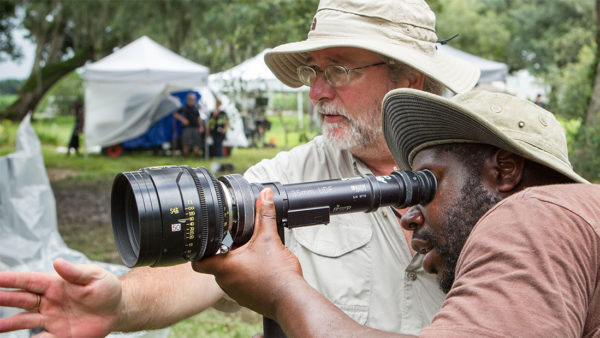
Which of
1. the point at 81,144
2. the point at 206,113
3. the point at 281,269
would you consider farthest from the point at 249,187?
the point at 81,144

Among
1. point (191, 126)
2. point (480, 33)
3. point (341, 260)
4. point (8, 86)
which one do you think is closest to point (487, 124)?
point (341, 260)

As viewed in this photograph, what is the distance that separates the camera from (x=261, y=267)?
1.39m

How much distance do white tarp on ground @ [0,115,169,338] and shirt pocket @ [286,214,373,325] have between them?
2.54 metres

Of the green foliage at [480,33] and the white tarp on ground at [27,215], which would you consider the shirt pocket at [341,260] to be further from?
the green foliage at [480,33]

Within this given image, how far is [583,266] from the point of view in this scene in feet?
3.33

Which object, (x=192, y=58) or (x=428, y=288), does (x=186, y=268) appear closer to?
(x=428, y=288)

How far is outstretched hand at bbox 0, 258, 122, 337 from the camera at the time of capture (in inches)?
60.6

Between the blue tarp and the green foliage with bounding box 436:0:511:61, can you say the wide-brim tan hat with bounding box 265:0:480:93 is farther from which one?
the green foliage with bounding box 436:0:511:61

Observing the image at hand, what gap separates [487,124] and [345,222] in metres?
0.77

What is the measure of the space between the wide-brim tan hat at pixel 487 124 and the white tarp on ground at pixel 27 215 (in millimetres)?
3094

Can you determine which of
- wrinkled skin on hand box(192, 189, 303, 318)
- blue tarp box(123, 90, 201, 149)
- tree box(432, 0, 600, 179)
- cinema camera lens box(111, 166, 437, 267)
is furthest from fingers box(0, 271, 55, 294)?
tree box(432, 0, 600, 179)

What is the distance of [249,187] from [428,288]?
2.41 feet

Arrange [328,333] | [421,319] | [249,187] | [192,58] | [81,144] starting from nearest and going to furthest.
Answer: [328,333], [249,187], [421,319], [81,144], [192,58]

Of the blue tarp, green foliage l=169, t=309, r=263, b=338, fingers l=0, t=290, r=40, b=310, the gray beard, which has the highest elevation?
the gray beard
